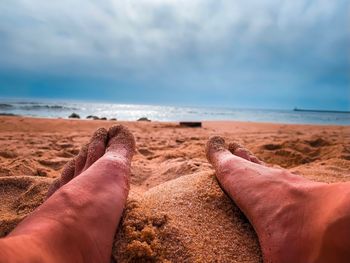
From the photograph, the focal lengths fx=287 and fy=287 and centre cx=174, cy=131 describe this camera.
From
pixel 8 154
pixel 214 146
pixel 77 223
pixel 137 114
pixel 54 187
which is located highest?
pixel 214 146

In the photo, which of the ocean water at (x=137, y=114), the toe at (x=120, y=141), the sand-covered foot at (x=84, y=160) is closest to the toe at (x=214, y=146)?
the toe at (x=120, y=141)

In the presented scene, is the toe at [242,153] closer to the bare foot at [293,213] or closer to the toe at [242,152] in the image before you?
the toe at [242,152]

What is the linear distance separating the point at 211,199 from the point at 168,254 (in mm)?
551

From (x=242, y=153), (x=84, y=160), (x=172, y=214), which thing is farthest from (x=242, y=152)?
(x=84, y=160)

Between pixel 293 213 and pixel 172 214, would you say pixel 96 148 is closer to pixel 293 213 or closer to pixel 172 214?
pixel 172 214

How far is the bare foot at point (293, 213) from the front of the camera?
0.98m

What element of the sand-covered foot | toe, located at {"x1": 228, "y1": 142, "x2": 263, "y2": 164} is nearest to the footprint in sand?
the sand-covered foot

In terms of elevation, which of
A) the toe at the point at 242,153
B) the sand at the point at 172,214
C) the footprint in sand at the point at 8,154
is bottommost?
the footprint in sand at the point at 8,154

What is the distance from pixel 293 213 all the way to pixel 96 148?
1.44 metres

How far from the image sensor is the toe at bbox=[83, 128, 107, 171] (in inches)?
79.4

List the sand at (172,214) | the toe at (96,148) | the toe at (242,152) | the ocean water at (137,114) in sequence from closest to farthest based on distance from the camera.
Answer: the sand at (172,214), the toe at (96,148), the toe at (242,152), the ocean water at (137,114)

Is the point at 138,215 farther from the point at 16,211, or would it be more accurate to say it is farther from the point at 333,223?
the point at 16,211

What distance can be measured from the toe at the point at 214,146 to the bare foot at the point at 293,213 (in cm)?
63

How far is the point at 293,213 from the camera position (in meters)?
1.21
